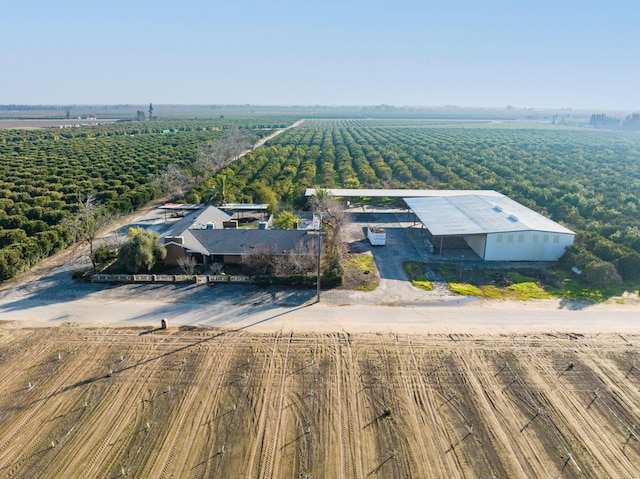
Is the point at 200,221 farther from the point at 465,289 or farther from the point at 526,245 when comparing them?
the point at 526,245

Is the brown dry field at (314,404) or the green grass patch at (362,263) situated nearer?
the brown dry field at (314,404)

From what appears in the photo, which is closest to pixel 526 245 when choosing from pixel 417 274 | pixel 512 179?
pixel 417 274

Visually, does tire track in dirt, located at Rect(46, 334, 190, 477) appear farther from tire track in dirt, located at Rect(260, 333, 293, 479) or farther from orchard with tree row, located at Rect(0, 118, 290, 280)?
orchard with tree row, located at Rect(0, 118, 290, 280)

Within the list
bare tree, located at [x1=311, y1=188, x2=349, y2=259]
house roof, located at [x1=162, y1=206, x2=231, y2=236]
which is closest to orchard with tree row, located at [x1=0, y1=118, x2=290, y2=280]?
house roof, located at [x1=162, y1=206, x2=231, y2=236]

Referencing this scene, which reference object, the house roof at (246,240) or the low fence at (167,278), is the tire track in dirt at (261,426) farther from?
the house roof at (246,240)

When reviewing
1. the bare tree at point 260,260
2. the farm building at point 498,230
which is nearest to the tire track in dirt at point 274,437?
the bare tree at point 260,260
